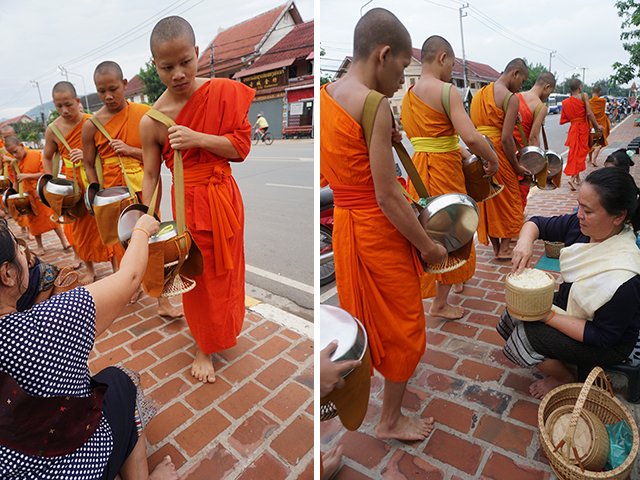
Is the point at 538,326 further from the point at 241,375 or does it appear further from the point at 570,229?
the point at 241,375

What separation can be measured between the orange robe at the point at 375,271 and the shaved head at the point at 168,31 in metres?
0.82

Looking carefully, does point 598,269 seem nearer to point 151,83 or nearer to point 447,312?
point 447,312

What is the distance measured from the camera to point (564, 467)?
1693 millimetres

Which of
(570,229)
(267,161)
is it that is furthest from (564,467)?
(267,161)

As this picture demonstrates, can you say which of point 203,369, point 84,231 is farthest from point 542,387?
point 84,231

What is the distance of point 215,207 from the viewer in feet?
7.73

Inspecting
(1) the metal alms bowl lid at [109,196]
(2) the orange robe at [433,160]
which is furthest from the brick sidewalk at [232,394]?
(2) the orange robe at [433,160]

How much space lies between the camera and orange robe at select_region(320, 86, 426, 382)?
1813mm

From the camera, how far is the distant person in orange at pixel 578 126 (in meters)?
7.56

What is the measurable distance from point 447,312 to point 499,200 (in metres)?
1.46

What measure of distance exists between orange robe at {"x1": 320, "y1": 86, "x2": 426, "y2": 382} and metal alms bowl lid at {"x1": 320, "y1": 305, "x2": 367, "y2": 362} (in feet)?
1.67

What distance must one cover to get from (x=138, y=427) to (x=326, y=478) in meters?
0.81

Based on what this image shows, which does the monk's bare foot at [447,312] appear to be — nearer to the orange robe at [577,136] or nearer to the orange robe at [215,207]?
the orange robe at [215,207]

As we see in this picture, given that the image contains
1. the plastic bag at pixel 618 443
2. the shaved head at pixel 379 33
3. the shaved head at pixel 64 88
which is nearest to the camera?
the shaved head at pixel 379 33
